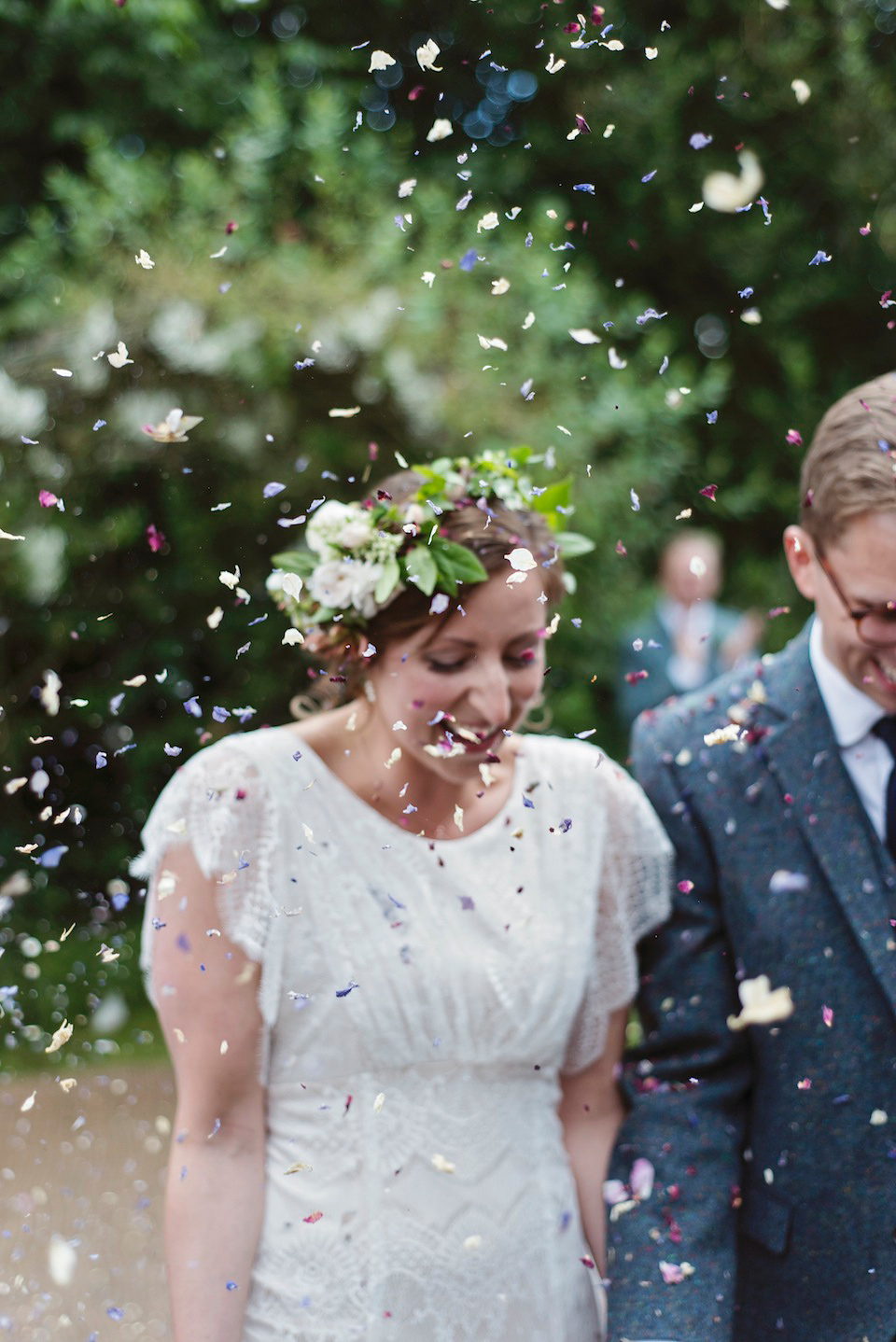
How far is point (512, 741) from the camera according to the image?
2533 millimetres

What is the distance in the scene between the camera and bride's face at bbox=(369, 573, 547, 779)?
2.17 meters

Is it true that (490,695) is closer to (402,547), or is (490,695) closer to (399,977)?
(402,547)

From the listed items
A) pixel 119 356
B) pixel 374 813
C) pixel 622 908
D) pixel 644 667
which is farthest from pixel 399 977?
pixel 644 667

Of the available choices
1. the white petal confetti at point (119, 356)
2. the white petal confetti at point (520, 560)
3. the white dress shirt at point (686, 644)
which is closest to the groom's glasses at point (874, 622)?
the white petal confetti at point (520, 560)

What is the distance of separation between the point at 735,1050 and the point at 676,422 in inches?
195

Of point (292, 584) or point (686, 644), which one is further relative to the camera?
point (686, 644)

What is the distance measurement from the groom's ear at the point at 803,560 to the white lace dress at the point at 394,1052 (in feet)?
1.58

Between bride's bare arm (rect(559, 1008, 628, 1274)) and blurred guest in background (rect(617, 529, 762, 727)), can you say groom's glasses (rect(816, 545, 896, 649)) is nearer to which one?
bride's bare arm (rect(559, 1008, 628, 1274))

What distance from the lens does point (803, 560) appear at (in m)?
2.26

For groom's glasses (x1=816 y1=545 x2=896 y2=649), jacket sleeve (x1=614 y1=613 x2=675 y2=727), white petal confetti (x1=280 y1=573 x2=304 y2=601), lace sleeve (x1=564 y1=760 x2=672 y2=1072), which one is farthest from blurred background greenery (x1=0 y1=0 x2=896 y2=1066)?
groom's glasses (x1=816 y1=545 x2=896 y2=649)

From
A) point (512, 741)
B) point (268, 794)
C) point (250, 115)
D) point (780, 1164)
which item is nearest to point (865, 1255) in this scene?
point (780, 1164)

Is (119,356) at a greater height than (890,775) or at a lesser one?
lesser

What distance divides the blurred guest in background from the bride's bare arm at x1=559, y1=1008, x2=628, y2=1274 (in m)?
3.86

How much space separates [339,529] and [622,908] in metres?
0.79
